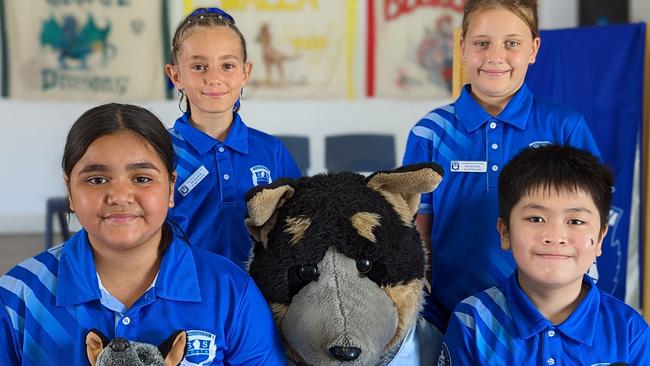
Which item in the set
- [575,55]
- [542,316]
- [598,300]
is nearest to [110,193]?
[542,316]

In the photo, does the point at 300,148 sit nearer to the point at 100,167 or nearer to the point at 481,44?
the point at 481,44

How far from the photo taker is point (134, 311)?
142cm

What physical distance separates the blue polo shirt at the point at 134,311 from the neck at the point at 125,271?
0.08 feet

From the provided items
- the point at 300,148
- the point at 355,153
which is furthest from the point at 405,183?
the point at 355,153

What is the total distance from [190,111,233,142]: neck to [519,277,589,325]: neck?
828 millimetres

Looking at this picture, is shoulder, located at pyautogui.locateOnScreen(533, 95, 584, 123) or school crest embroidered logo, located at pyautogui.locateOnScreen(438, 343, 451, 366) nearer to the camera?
school crest embroidered logo, located at pyautogui.locateOnScreen(438, 343, 451, 366)

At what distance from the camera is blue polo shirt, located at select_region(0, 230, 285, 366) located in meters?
1.42

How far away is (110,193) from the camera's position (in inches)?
55.2

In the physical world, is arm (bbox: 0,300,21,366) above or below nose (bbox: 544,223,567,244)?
below

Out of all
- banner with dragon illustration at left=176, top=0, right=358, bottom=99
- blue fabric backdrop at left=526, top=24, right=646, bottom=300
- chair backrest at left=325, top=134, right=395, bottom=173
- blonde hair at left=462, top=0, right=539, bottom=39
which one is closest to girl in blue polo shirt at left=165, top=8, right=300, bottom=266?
blonde hair at left=462, top=0, right=539, bottom=39

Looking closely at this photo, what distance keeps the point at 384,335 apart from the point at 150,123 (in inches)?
23.0

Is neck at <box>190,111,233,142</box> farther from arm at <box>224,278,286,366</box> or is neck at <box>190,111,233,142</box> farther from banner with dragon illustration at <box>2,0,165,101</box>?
banner with dragon illustration at <box>2,0,165,101</box>

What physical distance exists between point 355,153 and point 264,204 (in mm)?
4261

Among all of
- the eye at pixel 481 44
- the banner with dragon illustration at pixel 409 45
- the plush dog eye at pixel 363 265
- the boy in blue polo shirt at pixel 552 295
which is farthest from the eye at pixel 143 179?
the banner with dragon illustration at pixel 409 45
